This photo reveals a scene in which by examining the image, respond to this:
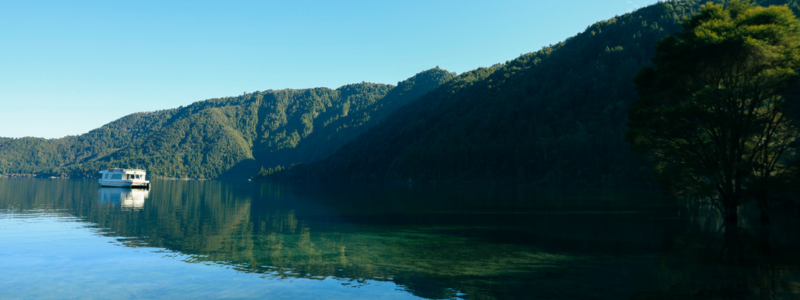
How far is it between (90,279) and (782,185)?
148ft

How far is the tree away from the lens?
34438 mm

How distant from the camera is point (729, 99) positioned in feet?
117

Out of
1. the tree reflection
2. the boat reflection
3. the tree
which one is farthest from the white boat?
the tree reflection

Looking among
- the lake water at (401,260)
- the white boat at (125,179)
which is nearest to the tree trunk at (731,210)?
the lake water at (401,260)

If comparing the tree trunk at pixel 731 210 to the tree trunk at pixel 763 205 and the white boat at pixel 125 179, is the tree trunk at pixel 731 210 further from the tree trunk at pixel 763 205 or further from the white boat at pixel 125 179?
the white boat at pixel 125 179

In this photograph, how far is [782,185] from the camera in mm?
34719

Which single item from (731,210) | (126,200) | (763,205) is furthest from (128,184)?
(763,205)

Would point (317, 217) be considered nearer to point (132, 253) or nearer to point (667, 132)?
point (132, 253)

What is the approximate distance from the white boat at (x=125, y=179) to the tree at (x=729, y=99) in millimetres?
129419

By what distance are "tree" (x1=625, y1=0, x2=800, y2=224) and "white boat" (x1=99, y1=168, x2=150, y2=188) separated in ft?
425

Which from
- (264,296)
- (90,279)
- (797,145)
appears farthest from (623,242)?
(90,279)

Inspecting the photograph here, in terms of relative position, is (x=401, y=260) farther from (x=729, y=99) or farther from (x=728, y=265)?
(x=729, y=99)

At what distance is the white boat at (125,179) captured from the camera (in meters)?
128

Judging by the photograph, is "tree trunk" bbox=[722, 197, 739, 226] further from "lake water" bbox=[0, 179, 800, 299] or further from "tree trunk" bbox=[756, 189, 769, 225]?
"tree trunk" bbox=[756, 189, 769, 225]
